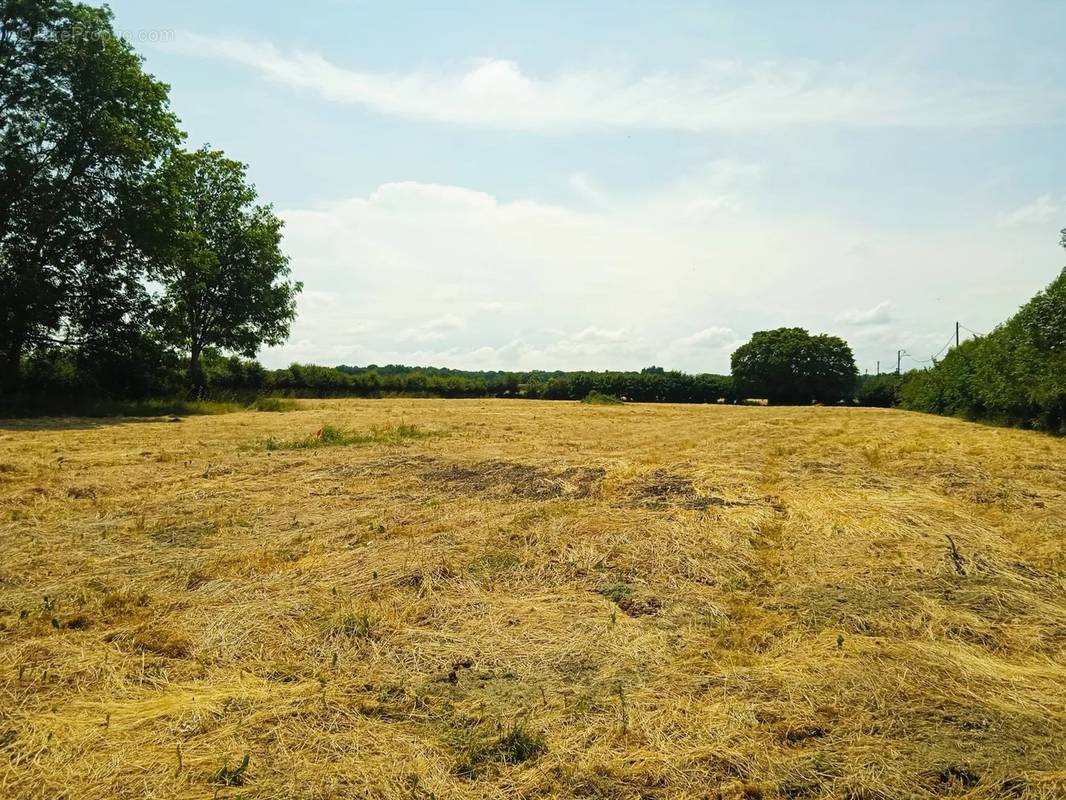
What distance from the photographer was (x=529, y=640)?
14.9ft

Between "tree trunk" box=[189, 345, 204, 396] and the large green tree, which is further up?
the large green tree

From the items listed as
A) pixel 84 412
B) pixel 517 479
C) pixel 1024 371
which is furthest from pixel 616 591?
pixel 1024 371

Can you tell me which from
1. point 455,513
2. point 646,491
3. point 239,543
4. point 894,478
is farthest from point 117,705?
point 894,478

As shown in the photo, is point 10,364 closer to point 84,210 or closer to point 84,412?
point 84,412

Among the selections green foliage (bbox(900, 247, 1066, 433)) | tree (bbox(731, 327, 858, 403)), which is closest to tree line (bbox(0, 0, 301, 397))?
green foliage (bbox(900, 247, 1066, 433))

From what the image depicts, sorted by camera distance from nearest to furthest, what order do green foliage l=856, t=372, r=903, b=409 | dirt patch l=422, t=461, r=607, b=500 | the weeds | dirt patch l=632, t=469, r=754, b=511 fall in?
the weeds
dirt patch l=632, t=469, r=754, b=511
dirt patch l=422, t=461, r=607, b=500
green foliage l=856, t=372, r=903, b=409

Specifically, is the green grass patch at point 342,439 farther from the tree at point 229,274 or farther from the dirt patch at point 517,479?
the tree at point 229,274

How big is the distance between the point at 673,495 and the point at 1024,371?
22139mm

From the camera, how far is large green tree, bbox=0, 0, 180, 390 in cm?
2041

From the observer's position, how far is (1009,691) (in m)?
3.77

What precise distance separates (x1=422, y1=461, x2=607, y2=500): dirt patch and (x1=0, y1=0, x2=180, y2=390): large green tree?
17.2m

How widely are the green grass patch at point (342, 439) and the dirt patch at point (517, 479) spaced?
4375mm

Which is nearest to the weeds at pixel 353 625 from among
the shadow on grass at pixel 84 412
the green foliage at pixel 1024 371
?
the shadow on grass at pixel 84 412

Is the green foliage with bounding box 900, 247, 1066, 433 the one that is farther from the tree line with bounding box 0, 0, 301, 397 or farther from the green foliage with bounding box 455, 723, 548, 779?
the tree line with bounding box 0, 0, 301, 397
